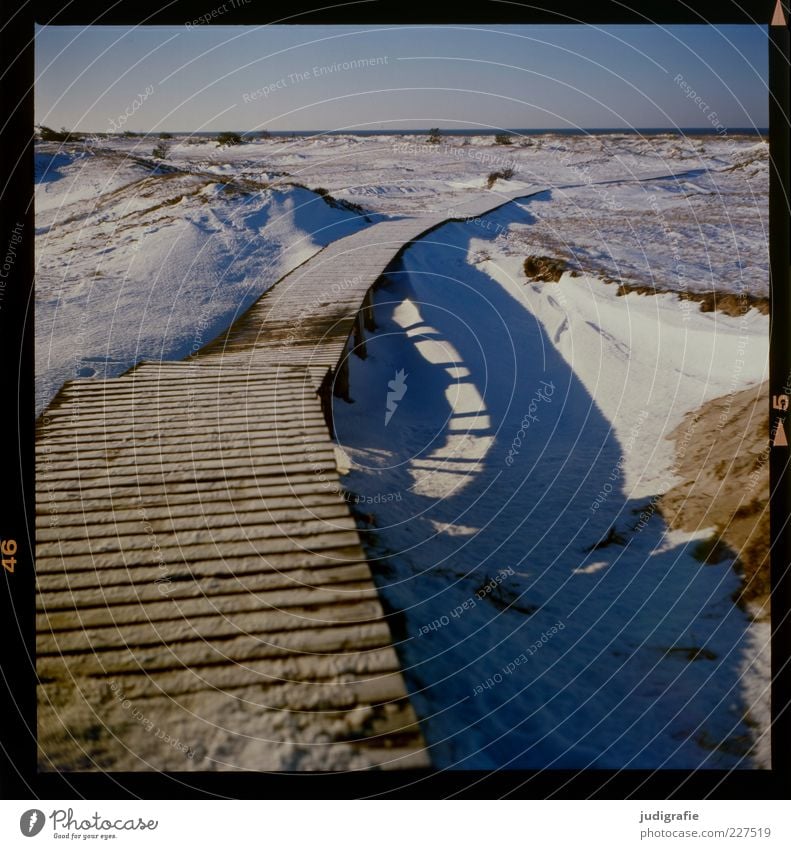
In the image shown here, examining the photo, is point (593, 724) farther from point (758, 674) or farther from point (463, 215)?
point (463, 215)

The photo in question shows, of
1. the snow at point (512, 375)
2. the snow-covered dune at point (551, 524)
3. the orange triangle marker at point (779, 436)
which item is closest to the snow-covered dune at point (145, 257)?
the snow at point (512, 375)

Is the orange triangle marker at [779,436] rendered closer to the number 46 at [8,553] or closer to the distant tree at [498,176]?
the number 46 at [8,553]

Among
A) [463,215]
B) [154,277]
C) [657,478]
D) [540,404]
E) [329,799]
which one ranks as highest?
[463,215]

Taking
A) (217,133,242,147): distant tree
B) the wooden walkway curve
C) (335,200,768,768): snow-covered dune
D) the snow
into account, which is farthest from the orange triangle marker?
(217,133,242,147): distant tree

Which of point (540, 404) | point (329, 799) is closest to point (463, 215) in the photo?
point (540, 404)

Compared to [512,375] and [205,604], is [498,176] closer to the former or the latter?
[512,375]

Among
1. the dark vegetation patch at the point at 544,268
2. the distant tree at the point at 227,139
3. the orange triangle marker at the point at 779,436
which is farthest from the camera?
the distant tree at the point at 227,139

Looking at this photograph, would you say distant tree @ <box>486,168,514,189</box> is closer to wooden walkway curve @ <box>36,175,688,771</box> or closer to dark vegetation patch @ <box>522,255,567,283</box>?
dark vegetation patch @ <box>522,255,567,283</box>
